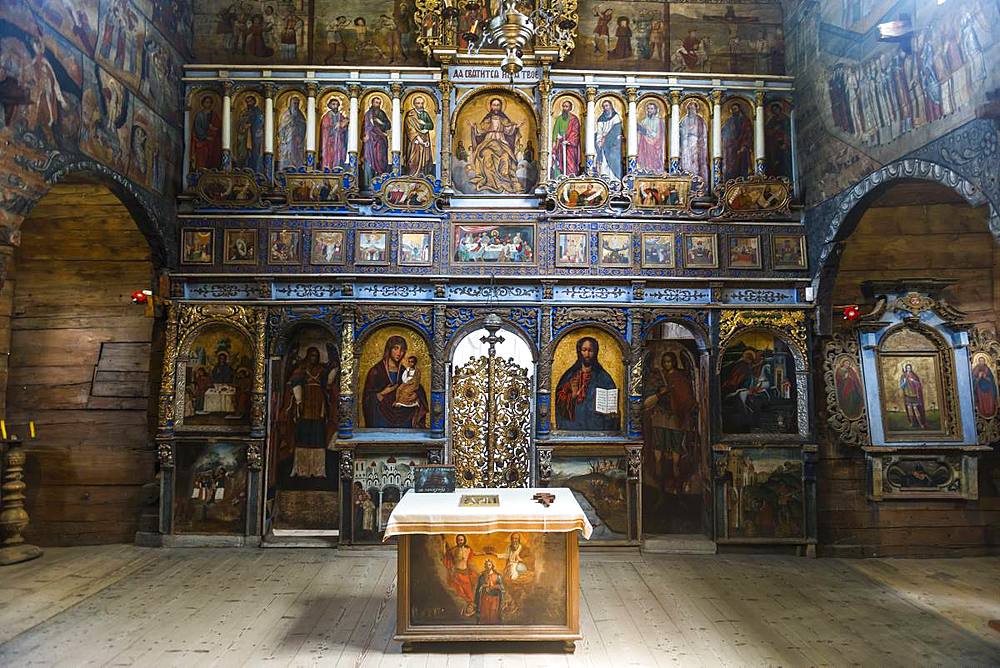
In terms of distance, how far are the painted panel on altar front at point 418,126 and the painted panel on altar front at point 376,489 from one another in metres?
3.74

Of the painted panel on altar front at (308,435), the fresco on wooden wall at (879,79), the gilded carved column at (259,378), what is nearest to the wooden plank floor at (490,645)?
the painted panel on altar front at (308,435)

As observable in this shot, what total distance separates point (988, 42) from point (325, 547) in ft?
26.8

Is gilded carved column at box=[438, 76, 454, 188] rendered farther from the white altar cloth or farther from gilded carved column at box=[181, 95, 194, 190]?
the white altar cloth

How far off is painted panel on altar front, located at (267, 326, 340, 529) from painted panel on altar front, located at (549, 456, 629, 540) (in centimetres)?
291

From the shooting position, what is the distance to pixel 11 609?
597 centimetres

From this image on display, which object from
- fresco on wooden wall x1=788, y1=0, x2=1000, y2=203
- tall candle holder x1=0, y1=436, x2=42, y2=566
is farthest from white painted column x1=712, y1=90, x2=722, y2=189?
tall candle holder x1=0, y1=436, x2=42, y2=566

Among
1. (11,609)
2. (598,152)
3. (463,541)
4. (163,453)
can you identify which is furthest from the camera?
(598,152)

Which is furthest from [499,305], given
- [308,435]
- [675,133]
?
[675,133]

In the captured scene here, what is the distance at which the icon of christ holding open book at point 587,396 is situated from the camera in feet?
28.0

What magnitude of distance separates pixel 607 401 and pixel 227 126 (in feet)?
19.4

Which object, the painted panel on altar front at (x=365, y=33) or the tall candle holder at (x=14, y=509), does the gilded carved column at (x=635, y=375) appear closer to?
the painted panel on altar front at (x=365, y=33)

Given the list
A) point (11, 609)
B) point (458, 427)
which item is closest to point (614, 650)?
point (458, 427)

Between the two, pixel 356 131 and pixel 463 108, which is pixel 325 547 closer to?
pixel 356 131

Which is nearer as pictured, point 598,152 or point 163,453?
point 163,453
